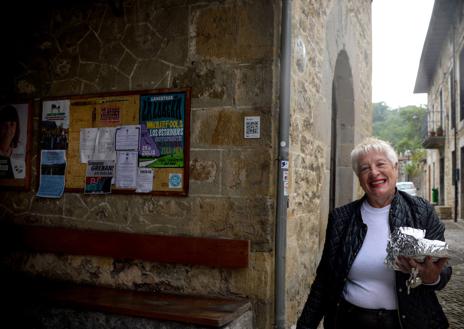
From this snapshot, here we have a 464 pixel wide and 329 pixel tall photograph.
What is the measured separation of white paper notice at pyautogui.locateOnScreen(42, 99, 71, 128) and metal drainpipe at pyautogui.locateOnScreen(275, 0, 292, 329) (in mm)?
1996

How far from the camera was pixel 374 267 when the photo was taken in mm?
2104

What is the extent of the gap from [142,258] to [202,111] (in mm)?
1286

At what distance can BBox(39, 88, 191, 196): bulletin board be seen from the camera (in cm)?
376

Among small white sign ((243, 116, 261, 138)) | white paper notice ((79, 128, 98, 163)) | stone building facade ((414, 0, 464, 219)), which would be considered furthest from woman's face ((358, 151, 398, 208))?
stone building facade ((414, 0, 464, 219))

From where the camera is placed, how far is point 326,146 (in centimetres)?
509

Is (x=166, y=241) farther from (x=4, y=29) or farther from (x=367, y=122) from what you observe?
(x=367, y=122)

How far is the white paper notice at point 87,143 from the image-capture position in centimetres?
406

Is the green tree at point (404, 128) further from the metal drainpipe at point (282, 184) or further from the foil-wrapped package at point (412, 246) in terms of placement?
the foil-wrapped package at point (412, 246)

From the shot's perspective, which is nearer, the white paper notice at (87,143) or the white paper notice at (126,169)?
the white paper notice at (126,169)

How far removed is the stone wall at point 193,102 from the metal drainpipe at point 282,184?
6cm

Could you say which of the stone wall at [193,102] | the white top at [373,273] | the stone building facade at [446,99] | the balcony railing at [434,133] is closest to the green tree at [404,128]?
the balcony railing at [434,133]

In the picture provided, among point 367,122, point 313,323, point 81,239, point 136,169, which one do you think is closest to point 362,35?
point 367,122

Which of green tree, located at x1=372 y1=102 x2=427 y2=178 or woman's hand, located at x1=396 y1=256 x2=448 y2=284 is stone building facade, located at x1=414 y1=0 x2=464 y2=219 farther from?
woman's hand, located at x1=396 y1=256 x2=448 y2=284

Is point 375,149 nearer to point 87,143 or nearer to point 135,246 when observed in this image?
point 135,246
